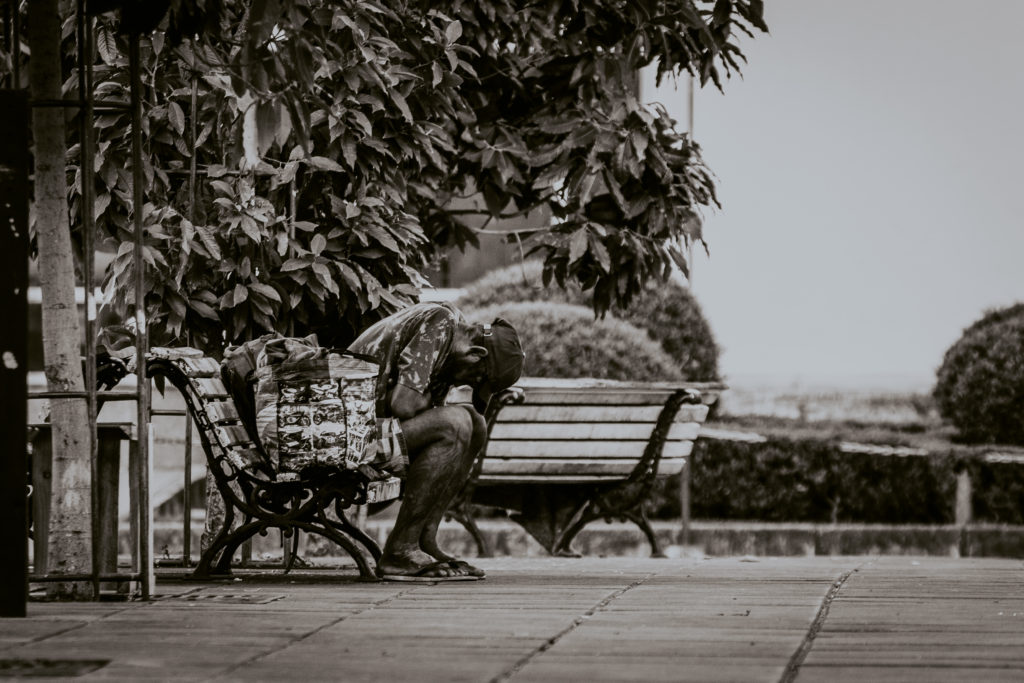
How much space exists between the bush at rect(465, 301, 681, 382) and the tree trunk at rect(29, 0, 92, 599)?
803cm

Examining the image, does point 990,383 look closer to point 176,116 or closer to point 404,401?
point 176,116

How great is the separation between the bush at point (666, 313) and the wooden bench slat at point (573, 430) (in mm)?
5524

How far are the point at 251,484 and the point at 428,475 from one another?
764 millimetres

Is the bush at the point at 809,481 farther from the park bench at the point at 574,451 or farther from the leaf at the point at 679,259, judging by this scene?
the leaf at the point at 679,259

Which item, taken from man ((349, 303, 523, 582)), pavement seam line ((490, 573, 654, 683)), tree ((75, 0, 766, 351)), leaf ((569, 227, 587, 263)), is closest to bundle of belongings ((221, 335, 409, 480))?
man ((349, 303, 523, 582))

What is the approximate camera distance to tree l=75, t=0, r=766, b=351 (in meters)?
8.23

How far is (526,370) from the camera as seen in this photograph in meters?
14.9

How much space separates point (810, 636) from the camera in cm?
544

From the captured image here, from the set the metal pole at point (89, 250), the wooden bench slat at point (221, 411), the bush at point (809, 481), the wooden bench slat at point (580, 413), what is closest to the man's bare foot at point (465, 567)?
the wooden bench slat at point (221, 411)

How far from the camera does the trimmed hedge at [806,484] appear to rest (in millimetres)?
14711

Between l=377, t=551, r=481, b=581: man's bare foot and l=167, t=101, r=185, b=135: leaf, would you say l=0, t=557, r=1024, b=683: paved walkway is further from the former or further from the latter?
l=167, t=101, r=185, b=135: leaf

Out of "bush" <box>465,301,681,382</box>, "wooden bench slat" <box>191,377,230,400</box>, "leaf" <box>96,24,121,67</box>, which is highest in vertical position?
"leaf" <box>96,24,121,67</box>

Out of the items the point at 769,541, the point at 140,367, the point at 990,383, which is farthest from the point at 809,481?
the point at 140,367

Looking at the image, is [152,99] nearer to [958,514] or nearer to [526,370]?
[526,370]
